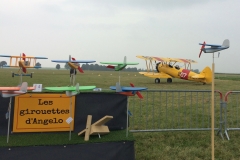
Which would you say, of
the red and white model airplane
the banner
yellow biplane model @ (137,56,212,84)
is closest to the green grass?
the banner

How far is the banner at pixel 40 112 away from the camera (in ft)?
11.9

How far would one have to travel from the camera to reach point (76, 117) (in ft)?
12.9

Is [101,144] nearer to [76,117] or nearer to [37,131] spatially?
[76,117]

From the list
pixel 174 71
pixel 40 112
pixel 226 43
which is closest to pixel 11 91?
pixel 40 112

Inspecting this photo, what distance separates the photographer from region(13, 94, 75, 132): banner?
364 cm

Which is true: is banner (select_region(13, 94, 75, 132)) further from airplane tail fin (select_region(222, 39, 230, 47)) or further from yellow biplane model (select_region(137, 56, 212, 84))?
yellow biplane model (select_region(137, 56, 212, 84))

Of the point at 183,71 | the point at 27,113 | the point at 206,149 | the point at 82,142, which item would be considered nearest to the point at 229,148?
the point at 206,149

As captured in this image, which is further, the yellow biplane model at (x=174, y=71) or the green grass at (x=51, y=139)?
the yellow biplane model at (x=174, y=71)

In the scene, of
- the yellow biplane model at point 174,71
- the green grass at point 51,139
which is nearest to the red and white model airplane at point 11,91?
the green grass at point 51,139

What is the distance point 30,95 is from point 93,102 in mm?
1065

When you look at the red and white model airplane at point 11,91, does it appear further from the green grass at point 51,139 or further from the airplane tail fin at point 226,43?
the airplane tail fin at point 226,43

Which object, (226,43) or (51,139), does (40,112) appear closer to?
(51,139)

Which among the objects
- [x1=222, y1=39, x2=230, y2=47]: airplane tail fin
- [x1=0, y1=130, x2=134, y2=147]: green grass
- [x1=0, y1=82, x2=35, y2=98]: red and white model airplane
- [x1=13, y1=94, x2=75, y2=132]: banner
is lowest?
[x1=0, y1=130, x2=134, y2=147]: green grass

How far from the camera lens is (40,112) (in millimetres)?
3701
